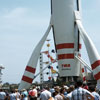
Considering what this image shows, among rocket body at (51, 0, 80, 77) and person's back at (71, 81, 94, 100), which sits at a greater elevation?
rocket body at (51, 0, 80, 77)

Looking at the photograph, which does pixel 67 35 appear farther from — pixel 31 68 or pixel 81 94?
pixel 81 94

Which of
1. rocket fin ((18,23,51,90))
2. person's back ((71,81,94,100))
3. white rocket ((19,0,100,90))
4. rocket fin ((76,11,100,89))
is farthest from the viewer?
rocket fin ((18,23,51,90))

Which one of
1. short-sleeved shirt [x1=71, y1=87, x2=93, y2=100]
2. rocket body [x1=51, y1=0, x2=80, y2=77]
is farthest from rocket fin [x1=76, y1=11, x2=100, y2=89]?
short-sleeved shirt [x1=71, y1=87, x2=93, y2=100]

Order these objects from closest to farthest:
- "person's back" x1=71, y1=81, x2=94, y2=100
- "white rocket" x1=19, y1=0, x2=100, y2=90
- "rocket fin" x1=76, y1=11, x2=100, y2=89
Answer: "person's back" x1=71, y1=81, x2=94, y2=100 → "rocket fin" x1=76, y1=11, x2=100, y2=89 → "white rocket" x1=19, y1=0, x2=100, y2=90

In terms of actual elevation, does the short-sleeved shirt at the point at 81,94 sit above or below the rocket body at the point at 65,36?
below

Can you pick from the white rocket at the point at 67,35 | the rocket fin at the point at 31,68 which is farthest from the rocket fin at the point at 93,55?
the rocket fin at the point at 31,68

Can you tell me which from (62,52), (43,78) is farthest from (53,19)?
(43,78)

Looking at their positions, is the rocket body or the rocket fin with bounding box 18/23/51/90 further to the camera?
the rocket fin with bounding box 18/23/51/90

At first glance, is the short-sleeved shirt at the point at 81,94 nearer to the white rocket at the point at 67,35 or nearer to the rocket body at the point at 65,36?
the white rocket at the point at 67,35

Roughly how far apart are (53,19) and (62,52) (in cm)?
348

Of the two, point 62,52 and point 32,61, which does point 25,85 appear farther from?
point 62,52

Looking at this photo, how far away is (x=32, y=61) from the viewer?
27.1 metres

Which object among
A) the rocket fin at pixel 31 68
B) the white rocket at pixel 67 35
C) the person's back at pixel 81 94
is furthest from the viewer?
the rocket fin at pixel 31 68

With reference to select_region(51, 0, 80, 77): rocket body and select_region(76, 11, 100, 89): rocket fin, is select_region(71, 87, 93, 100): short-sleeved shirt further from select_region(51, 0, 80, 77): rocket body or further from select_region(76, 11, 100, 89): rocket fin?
select_region(51, 0, 80, 77): rocket body
